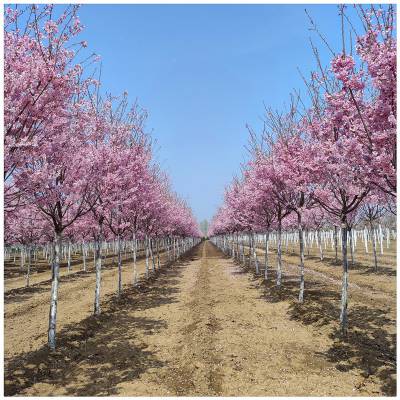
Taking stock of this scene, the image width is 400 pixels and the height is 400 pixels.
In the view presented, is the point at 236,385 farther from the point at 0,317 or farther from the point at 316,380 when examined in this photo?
the point at 0,317

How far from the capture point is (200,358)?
33.9 feet

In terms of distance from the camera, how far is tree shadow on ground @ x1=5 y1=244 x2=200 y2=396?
29.2 feet

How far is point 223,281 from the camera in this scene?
27.1 meters

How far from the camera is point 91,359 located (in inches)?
419

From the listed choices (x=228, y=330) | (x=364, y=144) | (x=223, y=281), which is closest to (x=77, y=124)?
(x=364, y=144)

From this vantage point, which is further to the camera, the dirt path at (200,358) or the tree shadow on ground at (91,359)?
the tree shadow on ground at (91,359)

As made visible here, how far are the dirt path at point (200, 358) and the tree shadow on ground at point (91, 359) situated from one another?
27 mm

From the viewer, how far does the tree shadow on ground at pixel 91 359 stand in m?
8.89

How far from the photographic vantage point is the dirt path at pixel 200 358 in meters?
8.49

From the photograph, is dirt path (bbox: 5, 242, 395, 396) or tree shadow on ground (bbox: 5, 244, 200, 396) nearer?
dirt path (bbox: 5, 242, 395, 396)

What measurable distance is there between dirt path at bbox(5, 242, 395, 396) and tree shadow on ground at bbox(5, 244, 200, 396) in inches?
1.1

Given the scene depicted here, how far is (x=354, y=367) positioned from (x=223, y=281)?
17.9m

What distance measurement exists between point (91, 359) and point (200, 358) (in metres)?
3.14

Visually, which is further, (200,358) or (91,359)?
(91,359)
